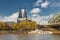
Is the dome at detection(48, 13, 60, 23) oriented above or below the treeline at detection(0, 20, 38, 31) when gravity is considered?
above

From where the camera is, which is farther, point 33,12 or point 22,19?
point 22,19

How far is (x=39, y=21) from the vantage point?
12.5 metres

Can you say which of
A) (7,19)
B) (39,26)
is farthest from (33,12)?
(7,19)

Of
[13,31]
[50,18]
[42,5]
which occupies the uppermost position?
[42,5]

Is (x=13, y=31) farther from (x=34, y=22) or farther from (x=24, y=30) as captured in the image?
(x=34, y=22)

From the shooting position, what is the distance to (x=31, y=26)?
1310cm

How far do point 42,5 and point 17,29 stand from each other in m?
2.66

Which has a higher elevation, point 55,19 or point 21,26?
point 55,19

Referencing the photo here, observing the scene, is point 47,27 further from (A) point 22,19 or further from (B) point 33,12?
(A) point 22,19

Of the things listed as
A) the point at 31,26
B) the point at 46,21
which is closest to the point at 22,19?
the point at 31,26

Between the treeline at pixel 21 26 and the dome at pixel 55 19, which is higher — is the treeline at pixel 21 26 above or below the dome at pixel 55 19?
below

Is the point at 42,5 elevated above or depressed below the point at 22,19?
above

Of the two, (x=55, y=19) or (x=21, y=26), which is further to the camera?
(x=55, y=19)

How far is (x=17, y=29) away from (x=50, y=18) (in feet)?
8.73
